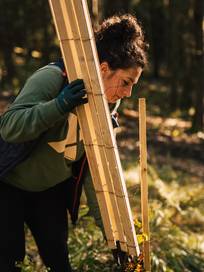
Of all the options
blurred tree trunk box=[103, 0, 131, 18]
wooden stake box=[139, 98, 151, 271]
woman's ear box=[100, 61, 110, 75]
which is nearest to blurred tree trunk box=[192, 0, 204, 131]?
blurred tree trunk box=[103, 0, 131, 18]

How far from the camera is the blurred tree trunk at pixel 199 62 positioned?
41.5 ft

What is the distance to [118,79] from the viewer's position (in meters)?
2.74

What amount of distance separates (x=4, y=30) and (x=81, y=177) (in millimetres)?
12896

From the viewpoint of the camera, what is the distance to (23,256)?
3.08 m

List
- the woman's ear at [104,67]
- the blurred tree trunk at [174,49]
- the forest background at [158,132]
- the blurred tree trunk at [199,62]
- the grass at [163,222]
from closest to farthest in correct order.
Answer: the woman's ear at [104,67], the grass at [163,222], the forest background at [158,132], the blurred tree trunk at [199,62], the blurred tree trunk at [174,49]

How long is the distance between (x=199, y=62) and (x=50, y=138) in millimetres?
10287

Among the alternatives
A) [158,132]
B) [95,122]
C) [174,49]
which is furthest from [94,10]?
[174,49]

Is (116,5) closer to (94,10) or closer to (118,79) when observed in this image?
(94,10)

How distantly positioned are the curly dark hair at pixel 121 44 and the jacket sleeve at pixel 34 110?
26 centimetres

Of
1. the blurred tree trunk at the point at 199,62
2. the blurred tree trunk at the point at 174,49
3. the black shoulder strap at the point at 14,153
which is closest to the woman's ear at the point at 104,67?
the black shoulder strap at the point at 14,153

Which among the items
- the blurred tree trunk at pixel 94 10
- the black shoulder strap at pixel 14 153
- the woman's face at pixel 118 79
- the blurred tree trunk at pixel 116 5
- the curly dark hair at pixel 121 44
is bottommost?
the blurred tree trunk at pixel 116 5

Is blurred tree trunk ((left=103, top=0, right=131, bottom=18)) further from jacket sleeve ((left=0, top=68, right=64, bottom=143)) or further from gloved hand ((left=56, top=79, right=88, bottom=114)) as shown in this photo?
gloved hand ((left=56, top=79, right=88, bottom=114))

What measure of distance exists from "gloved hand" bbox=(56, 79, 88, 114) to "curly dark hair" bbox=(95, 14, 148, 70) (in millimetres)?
331

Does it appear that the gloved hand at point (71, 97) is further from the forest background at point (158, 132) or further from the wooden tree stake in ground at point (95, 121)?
the forest background at point (158, 132)
